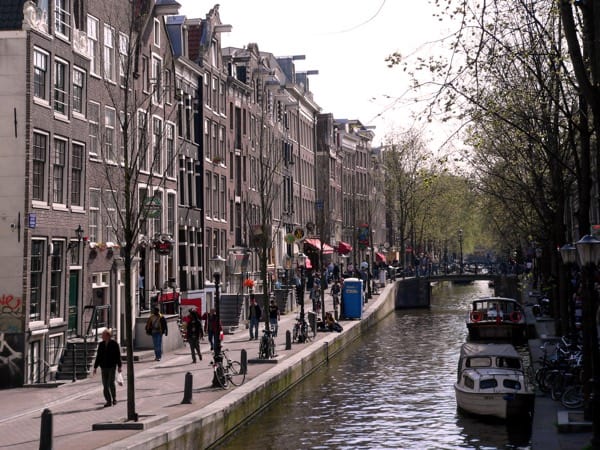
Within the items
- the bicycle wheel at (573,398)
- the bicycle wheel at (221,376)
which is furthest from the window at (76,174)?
the bicycle wheel at (573,398)

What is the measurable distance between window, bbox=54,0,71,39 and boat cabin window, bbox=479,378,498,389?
708 inches

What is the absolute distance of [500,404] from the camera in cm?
2311

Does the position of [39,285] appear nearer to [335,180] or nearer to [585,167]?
[585,167]

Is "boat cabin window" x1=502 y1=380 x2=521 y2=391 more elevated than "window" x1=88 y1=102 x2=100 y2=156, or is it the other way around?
"window" x1=88 y1=102 x2=100 y2=156

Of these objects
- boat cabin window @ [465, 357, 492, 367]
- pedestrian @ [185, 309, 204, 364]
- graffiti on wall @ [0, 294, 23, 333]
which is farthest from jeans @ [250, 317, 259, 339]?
boat cabin window @ [465, 357, 492, 367]

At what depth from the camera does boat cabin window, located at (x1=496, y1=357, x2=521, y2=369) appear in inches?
981

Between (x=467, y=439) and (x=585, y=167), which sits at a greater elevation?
(x=585, y=167)

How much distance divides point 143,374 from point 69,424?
8479 mm

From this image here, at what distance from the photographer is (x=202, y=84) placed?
48.4 metres

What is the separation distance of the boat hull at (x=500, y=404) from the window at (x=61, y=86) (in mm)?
16347

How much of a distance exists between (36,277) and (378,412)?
11605 mm

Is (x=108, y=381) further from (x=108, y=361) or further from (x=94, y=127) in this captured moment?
(x=94, y=127)

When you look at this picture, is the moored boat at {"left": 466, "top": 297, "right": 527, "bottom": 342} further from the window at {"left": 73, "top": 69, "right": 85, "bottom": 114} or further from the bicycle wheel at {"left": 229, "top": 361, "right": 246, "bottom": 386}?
the window at {"left": 73, "top": 69, "right": 85, "bottom": 114}

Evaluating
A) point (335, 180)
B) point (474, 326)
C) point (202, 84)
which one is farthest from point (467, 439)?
point (335, 180)
